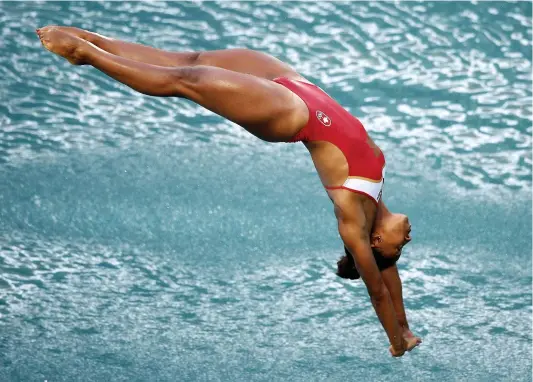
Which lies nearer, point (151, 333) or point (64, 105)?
point (151, 333)

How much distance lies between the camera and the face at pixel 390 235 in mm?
5480

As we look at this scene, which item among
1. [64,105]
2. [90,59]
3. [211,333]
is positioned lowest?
[211,333]

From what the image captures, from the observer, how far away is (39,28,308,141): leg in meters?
5.06

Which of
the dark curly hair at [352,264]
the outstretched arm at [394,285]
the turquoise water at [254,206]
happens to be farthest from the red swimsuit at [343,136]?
the turquoise water at [254,206]

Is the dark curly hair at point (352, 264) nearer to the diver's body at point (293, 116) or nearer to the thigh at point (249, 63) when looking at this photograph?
the diver's body at point (293, 116)

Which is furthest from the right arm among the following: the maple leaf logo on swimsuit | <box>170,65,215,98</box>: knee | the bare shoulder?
<box>170,65,215,98</box>: knee

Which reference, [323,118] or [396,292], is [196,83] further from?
[396,292]

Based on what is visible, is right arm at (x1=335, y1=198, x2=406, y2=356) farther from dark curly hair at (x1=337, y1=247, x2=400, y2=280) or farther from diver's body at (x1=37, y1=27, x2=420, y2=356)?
dark curly hair at (x1=337, y1=247, x2=400, y2=280)

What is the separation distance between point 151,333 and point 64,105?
10.7 feet

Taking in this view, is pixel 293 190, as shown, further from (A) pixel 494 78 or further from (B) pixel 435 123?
(A) pixel 494 78

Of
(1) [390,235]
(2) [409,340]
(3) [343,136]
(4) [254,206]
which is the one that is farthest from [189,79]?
(4) [254,206]

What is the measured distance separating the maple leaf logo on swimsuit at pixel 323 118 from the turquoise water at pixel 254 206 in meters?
2.22

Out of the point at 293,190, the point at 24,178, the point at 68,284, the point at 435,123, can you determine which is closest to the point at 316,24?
the point at 435,123

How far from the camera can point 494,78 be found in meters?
10.1
